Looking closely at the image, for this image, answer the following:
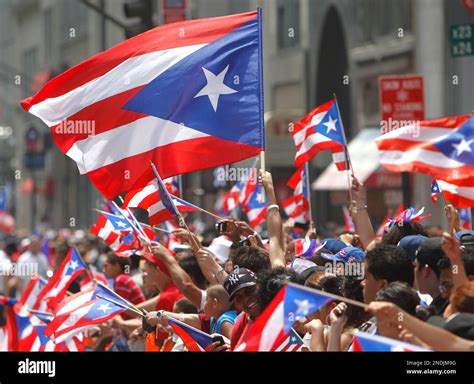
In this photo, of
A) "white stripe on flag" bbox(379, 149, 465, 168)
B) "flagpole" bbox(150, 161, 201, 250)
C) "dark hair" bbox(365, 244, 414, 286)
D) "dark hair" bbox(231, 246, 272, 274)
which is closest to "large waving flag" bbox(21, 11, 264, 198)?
"flagpole" bbox(150, 161, 201, 250)

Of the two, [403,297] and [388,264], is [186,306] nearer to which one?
[388,264]

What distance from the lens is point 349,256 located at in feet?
26.6

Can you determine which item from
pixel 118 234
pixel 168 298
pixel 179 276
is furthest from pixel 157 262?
pixel 118 234

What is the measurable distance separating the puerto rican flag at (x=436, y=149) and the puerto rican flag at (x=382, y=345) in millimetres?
5439

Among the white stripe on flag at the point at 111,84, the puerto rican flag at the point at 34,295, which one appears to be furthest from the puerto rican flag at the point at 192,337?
the puerto rican flag at the point at 34,295

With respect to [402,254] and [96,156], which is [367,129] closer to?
[96,156]

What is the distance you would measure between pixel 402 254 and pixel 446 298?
351 mm

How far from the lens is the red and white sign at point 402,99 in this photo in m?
13.6

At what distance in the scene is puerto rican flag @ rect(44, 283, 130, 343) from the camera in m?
9.00

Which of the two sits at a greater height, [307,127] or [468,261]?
[307,127]

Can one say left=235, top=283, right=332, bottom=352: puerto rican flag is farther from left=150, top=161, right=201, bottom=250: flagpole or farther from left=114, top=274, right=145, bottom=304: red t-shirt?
left=114, top=274, right=145, bottom=304: red t-shirt

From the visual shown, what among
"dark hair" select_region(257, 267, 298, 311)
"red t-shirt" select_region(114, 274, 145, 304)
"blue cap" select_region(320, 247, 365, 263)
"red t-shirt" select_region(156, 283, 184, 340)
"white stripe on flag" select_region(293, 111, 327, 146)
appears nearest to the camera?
"dark hair" select_region(257, 267, 298, 311)

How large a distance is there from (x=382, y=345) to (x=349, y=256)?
289 cm

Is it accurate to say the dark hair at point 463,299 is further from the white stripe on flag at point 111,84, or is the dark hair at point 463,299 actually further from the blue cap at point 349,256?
the white stripe on flag at point 111,84
